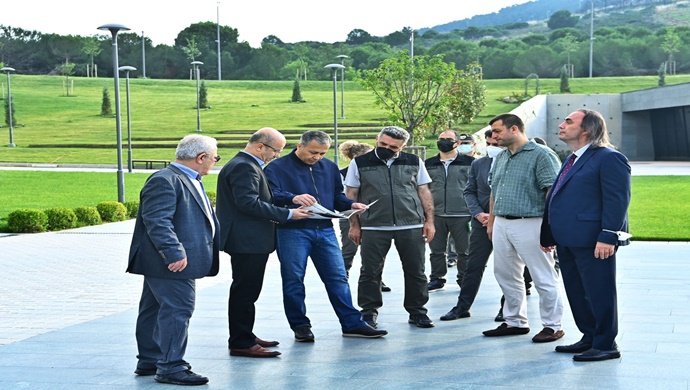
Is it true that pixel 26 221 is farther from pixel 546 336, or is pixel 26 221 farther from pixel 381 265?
pixel 546 336

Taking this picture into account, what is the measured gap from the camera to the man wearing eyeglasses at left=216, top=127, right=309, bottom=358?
22.3ft

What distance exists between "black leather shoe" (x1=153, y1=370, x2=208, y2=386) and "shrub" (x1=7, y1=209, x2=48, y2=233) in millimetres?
13186

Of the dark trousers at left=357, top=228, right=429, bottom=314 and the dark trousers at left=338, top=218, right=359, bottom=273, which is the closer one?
the dark trousers at left=357, top=228, right=429, bottom=314

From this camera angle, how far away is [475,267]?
8266 mm

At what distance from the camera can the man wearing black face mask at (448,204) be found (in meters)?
9.95

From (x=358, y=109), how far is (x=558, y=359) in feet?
228

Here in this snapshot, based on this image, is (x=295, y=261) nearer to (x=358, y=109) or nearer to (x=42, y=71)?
(x=358, y=109)

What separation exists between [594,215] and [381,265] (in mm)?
2060

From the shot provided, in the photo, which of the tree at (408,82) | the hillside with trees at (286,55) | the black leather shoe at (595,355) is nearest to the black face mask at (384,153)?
the black leather shoe at (595,355)

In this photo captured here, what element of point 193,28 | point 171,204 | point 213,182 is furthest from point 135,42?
point 171,204

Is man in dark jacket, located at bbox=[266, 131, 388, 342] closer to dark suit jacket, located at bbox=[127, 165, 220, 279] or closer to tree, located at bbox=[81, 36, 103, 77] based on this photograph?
dark suit jacket, located at bbox=[127, 165, 220, 279]

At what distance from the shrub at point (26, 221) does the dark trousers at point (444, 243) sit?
34.6ft

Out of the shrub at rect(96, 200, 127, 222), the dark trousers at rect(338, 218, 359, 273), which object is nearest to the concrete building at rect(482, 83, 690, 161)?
the shrub at rect(96, 200, 127, 222)

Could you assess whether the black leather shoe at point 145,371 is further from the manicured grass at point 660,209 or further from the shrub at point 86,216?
the shrub at point 86,216
